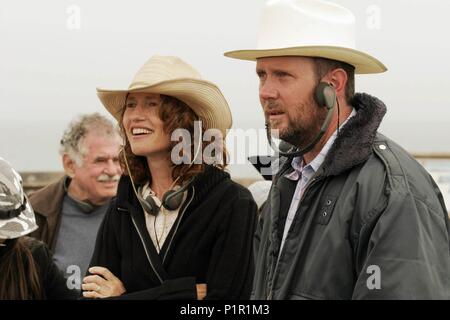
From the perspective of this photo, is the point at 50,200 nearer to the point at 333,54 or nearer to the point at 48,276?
the point at 48,276

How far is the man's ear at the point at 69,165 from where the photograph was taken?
18.3 feet

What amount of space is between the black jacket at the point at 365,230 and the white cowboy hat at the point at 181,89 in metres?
1.05

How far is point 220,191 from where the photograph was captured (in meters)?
3.75

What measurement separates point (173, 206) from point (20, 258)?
75cm

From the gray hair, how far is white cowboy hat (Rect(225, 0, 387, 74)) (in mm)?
2548

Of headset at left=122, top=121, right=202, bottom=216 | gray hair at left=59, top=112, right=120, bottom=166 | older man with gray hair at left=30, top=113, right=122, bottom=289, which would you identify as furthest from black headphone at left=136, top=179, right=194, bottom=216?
gray hair at left=59, top=112, right=120, bottom=166

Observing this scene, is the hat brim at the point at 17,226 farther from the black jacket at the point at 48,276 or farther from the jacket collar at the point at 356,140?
the jacket collar at the point at 356,140

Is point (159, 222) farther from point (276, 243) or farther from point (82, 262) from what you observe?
point (82, 262)

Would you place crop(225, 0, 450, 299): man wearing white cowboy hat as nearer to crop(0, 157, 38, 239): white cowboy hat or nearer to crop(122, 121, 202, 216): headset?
crop(122, 121, 202, 216): headset

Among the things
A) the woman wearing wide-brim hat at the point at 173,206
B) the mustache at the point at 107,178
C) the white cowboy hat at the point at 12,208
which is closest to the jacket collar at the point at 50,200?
the mustache at the point at 107,178

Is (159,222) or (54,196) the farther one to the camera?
(54,196)

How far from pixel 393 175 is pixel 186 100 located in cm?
144

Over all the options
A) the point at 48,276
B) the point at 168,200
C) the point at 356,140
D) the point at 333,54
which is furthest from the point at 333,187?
the point at 48,276
